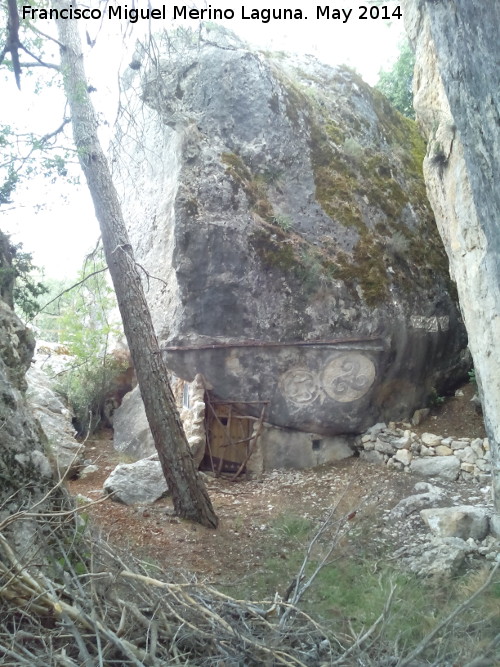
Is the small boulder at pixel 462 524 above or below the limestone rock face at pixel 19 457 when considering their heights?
below

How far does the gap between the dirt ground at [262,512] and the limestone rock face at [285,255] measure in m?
0.73

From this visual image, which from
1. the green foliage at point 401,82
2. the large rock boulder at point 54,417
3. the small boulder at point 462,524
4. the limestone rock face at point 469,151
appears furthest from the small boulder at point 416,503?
the green foliage at point 401,82

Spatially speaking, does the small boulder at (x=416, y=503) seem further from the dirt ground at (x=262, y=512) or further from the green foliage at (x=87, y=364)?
the green foliage at (x=87, y=364)

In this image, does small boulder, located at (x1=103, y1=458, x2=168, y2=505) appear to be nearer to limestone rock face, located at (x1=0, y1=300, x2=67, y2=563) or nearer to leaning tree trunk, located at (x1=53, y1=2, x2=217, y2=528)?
leaning tree trunk, located at (x1=53, y1=2, x2=217, y2=528)

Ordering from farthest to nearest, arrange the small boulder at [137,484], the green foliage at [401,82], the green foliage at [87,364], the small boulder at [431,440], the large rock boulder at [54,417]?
the green foliage at [401,82]
the green foliage at [87,364]
the large rock boulder at [54,417]
the small boulder at [431,440]
the small boulder at [137,484]

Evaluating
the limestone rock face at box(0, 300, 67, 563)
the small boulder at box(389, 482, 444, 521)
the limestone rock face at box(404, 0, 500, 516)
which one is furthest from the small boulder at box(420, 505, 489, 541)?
the limestone rock face at box(0, 300, 67, 563)

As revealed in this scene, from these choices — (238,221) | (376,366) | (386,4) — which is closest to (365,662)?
(376,366)

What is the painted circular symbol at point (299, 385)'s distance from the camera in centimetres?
825

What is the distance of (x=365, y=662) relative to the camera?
2885 millimetres

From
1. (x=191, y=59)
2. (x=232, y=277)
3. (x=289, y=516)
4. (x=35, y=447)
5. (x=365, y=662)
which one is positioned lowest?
(x=289, y=516)

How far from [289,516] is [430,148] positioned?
4548 millimetres

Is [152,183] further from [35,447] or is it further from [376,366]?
[35,447]

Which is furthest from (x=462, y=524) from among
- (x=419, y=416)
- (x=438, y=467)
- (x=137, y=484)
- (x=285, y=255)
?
(x=285, y=255)

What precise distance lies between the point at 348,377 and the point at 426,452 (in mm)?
1410
